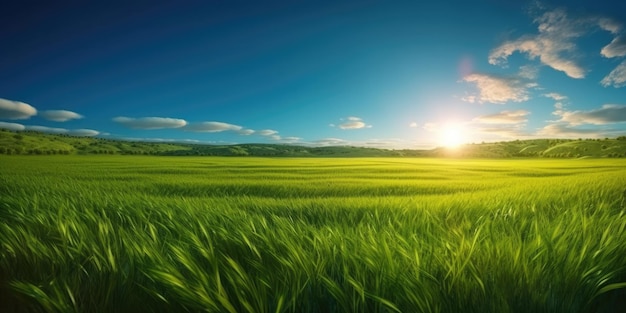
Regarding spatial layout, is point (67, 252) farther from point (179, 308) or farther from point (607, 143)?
point (607, 143)

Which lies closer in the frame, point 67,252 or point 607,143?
point 67,252

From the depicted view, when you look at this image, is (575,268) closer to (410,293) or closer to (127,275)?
(410,293)

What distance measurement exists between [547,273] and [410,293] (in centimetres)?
85

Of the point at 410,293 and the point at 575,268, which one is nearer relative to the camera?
the point at 410,293

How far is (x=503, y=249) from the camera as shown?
76.1 inches

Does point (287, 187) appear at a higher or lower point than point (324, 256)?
lower

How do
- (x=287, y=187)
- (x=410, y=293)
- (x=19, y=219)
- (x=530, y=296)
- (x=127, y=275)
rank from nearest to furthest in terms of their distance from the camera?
(x=410, y=293)
(x=530, y=296)
(x=127, y=275)
(x=19, y=219)
(x=287, y=187)

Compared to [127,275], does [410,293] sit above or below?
above

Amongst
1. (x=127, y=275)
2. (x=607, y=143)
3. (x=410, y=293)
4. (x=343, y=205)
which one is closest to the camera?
(x=410, y=293)

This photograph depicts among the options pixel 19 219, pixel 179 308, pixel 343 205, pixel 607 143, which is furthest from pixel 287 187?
pixel 607 143

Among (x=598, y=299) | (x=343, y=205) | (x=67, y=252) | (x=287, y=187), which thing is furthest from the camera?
(x=287, y=187)

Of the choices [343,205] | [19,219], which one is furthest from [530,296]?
[19,219]

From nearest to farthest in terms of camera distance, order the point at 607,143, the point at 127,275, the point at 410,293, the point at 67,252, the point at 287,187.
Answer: the point at 410,293 < the point at 127,275 < the point at 67,252 < the point at 287,187 < the point at 607,143

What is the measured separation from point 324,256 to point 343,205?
2792 millimetres
